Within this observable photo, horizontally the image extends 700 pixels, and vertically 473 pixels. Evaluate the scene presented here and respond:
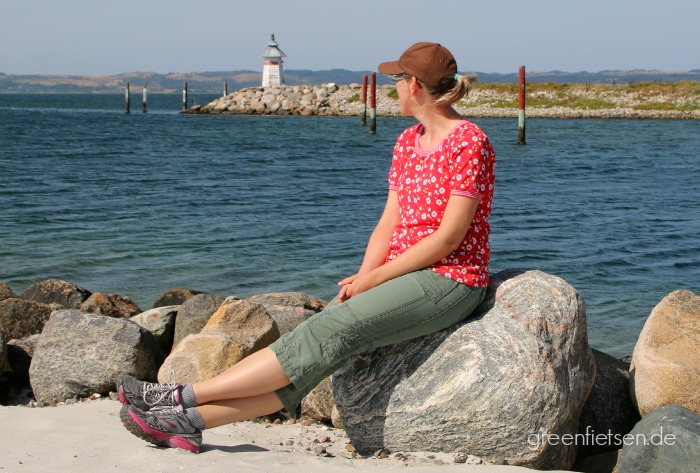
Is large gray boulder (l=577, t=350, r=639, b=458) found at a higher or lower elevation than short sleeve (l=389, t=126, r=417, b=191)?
lower

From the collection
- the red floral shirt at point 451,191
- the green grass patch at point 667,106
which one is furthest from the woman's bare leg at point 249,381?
the green grass patch at point 667,106

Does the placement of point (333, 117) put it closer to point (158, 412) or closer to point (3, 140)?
point (3, 140)

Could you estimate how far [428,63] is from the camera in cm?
441

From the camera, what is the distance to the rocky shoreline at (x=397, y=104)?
5594 centimetres

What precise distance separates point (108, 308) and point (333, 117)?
182 feet

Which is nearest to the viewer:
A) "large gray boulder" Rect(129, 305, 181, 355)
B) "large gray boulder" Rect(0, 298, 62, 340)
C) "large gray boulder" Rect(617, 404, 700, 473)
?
"large gray boulder" Rect(617, 404, 700, 473)

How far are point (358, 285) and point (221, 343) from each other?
1423mm

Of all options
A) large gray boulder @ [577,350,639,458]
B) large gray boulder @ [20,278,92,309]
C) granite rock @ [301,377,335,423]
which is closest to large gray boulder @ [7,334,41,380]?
granite rock @ [301,377,335,423]

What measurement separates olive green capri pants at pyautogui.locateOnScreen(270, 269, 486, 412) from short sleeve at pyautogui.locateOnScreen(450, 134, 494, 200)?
0.42 meters

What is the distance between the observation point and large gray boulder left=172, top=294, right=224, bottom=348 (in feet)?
21.5

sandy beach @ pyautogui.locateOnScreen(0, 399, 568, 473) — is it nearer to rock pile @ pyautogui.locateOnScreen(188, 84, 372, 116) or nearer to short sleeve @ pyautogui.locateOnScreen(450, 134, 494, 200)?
short sleeve @ pyautogui.locateOnScreen(450, 134, 494, 200)

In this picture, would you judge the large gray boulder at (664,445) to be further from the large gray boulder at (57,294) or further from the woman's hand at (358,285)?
the large gray boulder at (57,294)

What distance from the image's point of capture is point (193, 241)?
13.8 meters

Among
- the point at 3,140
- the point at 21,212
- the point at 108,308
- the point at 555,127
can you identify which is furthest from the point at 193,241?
the point at 555,127
